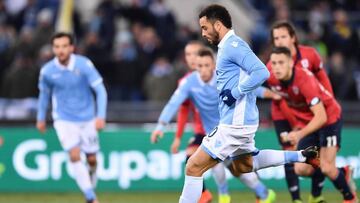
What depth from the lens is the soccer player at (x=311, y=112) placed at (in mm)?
13641

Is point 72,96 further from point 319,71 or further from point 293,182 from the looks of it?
point 319,71

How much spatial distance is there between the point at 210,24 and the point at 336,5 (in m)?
14.3

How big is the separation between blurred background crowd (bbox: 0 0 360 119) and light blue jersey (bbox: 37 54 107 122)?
5212 mm

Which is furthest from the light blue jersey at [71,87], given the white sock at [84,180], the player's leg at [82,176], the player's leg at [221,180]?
the player's leg at [221,180]

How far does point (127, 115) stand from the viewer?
19750 millimetres

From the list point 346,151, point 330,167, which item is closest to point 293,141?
point 330,167

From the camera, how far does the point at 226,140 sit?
11.9 m

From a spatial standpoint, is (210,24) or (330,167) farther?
(330,167)

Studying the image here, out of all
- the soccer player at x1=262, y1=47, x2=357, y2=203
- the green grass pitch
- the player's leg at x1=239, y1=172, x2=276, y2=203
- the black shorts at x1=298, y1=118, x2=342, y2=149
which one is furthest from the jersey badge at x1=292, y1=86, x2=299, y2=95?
the green grass pitch

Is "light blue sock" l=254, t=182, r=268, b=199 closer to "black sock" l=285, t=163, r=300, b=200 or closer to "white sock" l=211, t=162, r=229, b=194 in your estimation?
"black sock" l=285, t=163, r=300, b=200

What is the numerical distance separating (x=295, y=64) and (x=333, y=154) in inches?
49.8

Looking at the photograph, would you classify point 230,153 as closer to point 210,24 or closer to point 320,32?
point 210,24

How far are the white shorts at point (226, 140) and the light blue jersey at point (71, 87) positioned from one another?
12.1 feet

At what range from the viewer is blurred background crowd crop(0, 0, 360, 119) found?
72.2 feet
